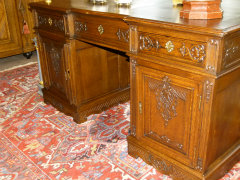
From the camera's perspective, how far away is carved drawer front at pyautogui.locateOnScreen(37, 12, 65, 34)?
7.73ft

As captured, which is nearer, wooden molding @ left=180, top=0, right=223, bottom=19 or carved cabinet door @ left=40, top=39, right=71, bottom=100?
wooden molding @ left=180, top=0, right=223, bottom=19

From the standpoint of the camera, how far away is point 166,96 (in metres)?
1.72

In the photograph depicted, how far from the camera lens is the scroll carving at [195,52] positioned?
4.62ft

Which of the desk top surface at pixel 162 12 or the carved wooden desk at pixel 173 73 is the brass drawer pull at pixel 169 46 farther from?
the desk top surface at pixel 162 12

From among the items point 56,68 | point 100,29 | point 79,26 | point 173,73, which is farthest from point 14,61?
point 173,73

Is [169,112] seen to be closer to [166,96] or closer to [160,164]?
[166,96]

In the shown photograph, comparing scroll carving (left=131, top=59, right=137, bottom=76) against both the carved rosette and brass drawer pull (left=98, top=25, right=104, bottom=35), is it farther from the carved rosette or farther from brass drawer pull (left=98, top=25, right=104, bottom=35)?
brass drawer pull (left=98, top=25, right=104, bottom=35)

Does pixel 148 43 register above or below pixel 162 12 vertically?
below

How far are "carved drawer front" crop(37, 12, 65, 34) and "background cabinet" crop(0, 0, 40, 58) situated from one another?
1.60m

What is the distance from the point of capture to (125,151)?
2197 millimetres

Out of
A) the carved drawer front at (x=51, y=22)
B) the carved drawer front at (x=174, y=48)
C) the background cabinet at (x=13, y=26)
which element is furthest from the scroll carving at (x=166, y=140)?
the background cabinet at (x=13, y=26)

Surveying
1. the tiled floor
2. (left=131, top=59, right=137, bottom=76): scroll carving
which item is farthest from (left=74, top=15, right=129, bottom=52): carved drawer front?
the tiled floor

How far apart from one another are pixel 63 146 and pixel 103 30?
3.32ft

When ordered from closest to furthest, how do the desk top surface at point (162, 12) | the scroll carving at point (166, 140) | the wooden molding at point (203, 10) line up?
1. the desk top surface at point (162, 12)
2. the wooden molding at point (203, 10)
3. the scroll carving at point (166, 140)
